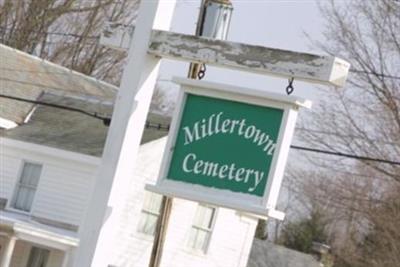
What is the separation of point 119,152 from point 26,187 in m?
21.0

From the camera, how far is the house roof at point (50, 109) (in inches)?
1075

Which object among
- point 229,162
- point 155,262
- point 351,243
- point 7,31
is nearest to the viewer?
point 229,162

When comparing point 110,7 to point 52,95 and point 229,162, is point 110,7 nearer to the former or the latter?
point 52,95

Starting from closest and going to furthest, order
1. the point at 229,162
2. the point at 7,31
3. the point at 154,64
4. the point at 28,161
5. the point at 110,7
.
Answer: the point at 229,162
the point at 154,64
the point at 28,161
the point at 7,31
the point at 110,7

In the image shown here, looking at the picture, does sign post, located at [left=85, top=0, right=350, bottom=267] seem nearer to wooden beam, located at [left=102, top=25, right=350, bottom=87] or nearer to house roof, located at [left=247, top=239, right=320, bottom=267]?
wooden beam, located at [left=102, top=25, right=350, bottom=87]

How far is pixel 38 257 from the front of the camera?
91.3 feet

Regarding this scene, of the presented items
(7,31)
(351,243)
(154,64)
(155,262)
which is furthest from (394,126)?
(154,64)

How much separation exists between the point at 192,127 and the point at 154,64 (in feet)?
1.75

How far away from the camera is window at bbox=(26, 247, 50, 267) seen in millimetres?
27672

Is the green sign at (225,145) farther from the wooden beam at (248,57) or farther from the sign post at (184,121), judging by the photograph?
the wooden beam at (248,57)

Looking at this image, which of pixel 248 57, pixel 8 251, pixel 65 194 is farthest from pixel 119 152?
pixel 65 194

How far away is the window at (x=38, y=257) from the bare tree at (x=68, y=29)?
1461cm

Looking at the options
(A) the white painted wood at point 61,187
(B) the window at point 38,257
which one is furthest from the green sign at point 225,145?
(B) the window at point 38,257

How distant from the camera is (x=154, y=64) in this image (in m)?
6.34
